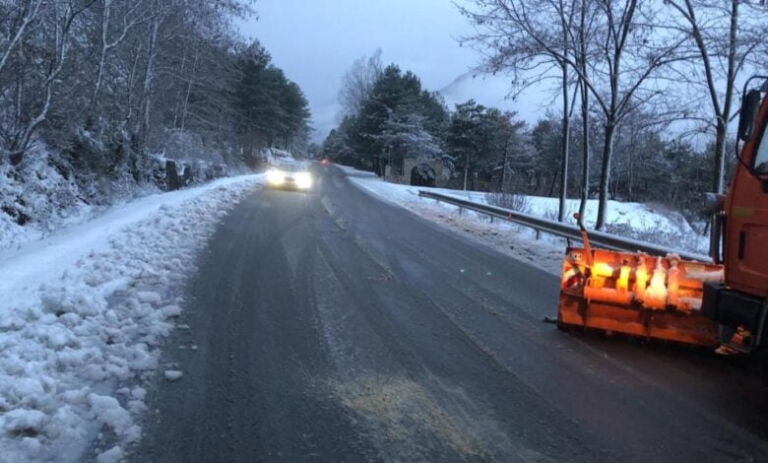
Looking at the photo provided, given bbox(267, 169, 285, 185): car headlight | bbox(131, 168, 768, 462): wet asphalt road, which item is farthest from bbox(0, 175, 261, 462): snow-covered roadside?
bbox(267, 169, 285, 185): car headlight

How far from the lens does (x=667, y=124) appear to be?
780 inches

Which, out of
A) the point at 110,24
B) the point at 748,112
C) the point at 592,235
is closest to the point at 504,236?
the point at 592,235

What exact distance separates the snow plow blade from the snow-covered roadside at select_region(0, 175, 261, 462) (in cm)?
396

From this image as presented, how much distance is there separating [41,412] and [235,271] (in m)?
4.91

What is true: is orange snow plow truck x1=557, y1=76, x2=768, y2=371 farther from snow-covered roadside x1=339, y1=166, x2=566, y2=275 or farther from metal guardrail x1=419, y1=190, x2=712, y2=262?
snow-covered roadside x1=339, y1=166, x2=566, y2=275

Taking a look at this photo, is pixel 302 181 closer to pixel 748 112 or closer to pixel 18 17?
pixel 18 17

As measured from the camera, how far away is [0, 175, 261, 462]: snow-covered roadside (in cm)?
371

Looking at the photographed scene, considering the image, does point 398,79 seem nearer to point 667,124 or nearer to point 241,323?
point 667,124

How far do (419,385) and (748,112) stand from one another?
3.16 m

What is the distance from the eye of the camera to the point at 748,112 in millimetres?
4586

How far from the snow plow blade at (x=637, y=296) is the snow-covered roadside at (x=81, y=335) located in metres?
3.96

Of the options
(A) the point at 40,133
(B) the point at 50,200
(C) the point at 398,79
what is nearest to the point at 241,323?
(B) the point at 50,200

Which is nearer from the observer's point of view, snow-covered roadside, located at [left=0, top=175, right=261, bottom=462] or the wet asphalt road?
snow-covered roadside, located at [left=0, top=175, right=261, bottom=462]

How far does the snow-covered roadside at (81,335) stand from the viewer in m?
3.71
